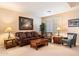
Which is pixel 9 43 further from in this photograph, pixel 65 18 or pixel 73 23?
pixel 73 23

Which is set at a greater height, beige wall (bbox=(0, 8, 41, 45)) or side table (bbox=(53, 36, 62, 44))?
beige wall (bbox=(0, 8, 41, 45))

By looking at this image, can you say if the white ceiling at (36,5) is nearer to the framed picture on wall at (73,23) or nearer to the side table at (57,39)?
the framed picture on wall at (73,23)

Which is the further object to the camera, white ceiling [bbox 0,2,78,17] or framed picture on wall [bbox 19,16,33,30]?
framed picture on wall [bbox 19,16,33,30]

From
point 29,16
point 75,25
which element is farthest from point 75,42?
point 29,16

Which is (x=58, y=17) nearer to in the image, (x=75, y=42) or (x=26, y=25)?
(x=75, y=42)

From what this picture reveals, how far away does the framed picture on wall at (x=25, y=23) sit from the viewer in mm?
4843

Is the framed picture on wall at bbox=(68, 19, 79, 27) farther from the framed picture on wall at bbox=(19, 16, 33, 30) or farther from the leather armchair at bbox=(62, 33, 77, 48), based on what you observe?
the framed picture on wall at bbox=(19, 16, 33, 30)

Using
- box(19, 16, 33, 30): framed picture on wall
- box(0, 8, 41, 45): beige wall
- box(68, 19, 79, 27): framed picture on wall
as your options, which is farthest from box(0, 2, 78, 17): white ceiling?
box(19, 16, 33, 30): framed picture on wall

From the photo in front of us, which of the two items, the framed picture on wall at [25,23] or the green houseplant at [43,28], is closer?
the framed picture on wall at [25,23]

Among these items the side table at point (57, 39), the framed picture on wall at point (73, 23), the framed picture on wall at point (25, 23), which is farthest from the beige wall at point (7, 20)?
the framed picture on wall at point (73, 23)

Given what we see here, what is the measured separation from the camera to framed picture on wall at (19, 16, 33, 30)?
4843 mm

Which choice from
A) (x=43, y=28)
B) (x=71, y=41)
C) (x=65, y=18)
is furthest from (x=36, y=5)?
(x=71, y=41)

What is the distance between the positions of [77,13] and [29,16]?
284 cm

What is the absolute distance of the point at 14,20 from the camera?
4504mm
